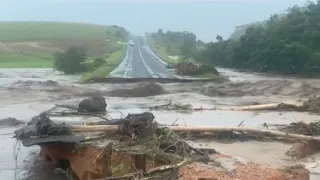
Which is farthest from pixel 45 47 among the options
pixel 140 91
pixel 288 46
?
pixel 140 91

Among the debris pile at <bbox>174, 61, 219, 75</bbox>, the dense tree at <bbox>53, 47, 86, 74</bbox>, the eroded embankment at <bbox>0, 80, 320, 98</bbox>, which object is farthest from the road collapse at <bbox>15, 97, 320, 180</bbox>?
the dense tree at <bbox>53, 47, 86, 74</bbox>

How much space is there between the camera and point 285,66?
1944 inches

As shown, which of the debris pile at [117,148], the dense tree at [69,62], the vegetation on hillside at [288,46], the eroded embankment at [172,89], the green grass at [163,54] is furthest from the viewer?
the green grass at [163,54]

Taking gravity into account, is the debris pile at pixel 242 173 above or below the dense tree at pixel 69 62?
above

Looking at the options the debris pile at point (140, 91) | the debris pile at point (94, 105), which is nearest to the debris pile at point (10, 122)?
the debris pile at point (94, 105)

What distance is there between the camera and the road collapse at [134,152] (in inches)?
456

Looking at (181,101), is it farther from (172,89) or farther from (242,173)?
(242,173)

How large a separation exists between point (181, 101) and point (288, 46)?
728 inches

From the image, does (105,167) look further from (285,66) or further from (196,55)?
(196,55)

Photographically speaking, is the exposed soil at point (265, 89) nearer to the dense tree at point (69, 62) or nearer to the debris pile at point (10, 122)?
the debris pile at point (10, 122)

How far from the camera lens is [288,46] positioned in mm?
46250

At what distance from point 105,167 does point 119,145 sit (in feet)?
1.98

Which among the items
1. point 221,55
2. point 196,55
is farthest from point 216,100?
point 196,55

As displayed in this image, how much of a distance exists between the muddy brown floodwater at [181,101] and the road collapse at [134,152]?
92 cm
